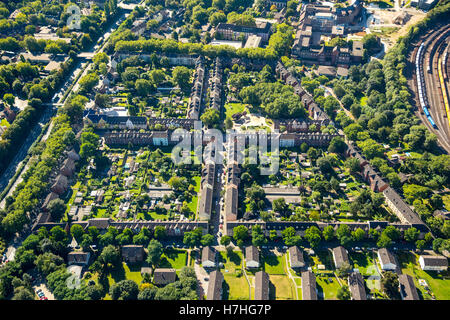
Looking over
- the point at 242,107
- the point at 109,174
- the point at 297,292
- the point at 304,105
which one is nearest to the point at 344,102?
the point at 304,105

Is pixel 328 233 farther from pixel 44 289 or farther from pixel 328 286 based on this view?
pixel 44 289

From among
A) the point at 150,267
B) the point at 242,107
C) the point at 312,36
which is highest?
the point at 312,36

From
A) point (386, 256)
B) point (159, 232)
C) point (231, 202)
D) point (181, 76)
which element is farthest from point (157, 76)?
point (386, 256)

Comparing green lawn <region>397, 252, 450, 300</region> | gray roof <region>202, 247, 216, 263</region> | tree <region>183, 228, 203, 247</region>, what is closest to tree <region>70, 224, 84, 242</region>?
tree <region>183, 228, 203, 247</region>

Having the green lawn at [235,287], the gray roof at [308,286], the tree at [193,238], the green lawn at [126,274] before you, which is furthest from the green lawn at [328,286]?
the green lawn at [126,274]

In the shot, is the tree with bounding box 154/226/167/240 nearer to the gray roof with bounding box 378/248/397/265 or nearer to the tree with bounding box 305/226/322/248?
the tree with bounding box 305/226/322/248

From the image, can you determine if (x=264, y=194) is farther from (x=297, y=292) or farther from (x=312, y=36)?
(x=312, y=36)
